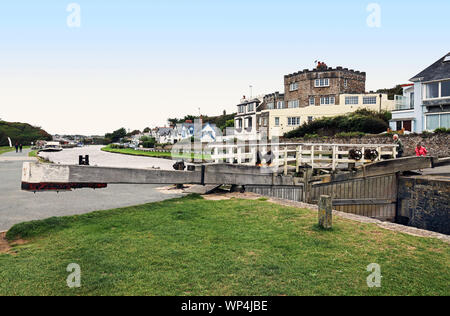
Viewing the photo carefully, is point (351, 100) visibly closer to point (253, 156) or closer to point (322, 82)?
point (322, 82)

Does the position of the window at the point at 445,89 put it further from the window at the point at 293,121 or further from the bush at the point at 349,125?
the window at the point at 293,121

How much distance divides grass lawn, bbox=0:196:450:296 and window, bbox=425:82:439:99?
32185 millimetres

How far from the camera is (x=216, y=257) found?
6086 mm

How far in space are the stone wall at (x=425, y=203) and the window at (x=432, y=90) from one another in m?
23.6

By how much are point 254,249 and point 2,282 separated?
15.2 ft

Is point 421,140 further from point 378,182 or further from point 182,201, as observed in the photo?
point 182,201

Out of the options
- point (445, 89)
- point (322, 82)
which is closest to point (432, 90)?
point (445, 89)

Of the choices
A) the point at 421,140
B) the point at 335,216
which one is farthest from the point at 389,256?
the point at 421,140

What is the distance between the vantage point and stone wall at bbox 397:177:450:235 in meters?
13.7

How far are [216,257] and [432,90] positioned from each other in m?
37.1

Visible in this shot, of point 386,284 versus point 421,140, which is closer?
point 386,284

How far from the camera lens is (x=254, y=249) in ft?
21.7

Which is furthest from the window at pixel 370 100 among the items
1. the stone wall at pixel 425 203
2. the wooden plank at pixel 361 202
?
the wooden plank at pixel 361 202

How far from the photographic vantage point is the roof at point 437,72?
3297 centimetres
